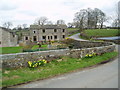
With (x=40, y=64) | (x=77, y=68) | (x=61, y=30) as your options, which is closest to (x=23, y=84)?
(x=40, y=64)

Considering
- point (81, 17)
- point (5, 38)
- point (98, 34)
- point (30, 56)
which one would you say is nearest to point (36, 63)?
point (30, 56)

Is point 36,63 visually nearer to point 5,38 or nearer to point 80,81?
point 80,81

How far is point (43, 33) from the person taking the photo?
43.5 meters

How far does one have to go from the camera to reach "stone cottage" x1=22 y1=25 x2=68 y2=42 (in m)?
42.8

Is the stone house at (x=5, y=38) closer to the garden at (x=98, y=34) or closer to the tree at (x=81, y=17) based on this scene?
the garden at (x=98, y=34)

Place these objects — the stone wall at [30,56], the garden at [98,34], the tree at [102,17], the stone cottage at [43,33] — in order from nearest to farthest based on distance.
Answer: the stone wall at [30,56] < the garden at [98,34] < the stone cottage at [43,33] < the tree at [102,17]

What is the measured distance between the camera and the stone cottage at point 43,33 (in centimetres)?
4275

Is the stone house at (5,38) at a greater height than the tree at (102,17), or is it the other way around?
the tree at (102,17)

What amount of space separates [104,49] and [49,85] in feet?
30.8

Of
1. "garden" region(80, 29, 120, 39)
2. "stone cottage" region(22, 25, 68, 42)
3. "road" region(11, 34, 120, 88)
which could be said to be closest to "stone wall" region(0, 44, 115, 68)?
"road" region(11, 34, 120, 88)

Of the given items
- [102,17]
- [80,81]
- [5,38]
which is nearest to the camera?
[80,81]

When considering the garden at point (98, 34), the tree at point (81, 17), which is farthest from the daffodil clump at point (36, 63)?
the tree at point (81, 17)

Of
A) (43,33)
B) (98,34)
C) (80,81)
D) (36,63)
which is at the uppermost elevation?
(43,33)

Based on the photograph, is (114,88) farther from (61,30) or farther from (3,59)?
Result: (61,30)
